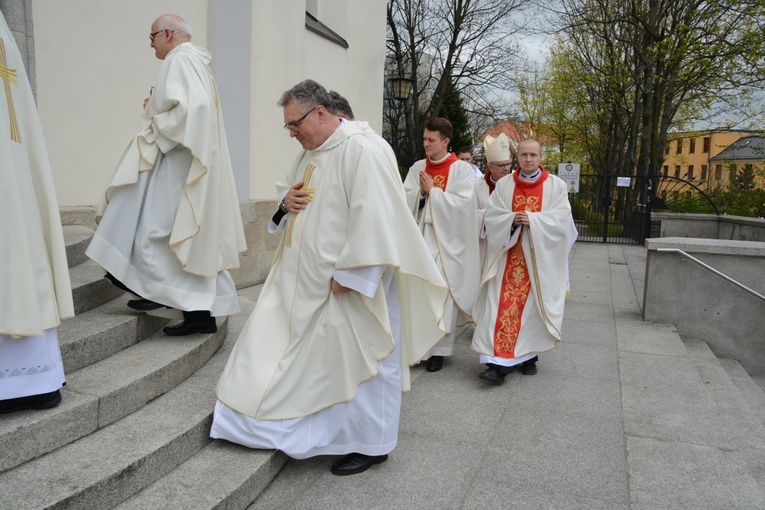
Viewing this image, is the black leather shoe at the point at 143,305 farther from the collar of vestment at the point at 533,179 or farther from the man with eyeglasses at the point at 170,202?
the collar of vestment at the point at 533,179

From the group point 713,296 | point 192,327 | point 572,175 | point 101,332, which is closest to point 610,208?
point 572,175

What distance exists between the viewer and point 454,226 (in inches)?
234

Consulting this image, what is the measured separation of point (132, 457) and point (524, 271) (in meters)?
3.54

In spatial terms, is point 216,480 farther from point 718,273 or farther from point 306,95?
point 718,273

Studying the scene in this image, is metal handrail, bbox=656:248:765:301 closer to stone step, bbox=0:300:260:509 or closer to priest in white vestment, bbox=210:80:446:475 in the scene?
priest in white vestment, bbox=210:80:446:475

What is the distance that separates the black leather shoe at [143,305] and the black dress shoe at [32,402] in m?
1.36

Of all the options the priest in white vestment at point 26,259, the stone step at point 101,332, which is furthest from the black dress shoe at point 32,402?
the stone step at point 101,332

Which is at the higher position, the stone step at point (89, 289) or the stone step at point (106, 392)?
the stone step at point (89, 289)

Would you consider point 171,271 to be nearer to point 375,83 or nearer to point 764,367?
point 764,367

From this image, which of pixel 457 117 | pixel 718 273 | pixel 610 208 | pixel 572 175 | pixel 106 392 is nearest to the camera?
pixel 106 392

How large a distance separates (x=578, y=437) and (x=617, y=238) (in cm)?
1610

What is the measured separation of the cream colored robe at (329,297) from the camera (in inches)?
136

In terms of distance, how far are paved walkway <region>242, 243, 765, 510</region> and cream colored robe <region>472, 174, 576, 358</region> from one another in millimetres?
367

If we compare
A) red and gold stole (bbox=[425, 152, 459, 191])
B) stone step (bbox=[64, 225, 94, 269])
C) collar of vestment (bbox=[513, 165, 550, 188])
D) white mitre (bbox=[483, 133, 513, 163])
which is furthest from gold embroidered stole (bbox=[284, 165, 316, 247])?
white mitre (bbox=[483, 133, 513, 163])
